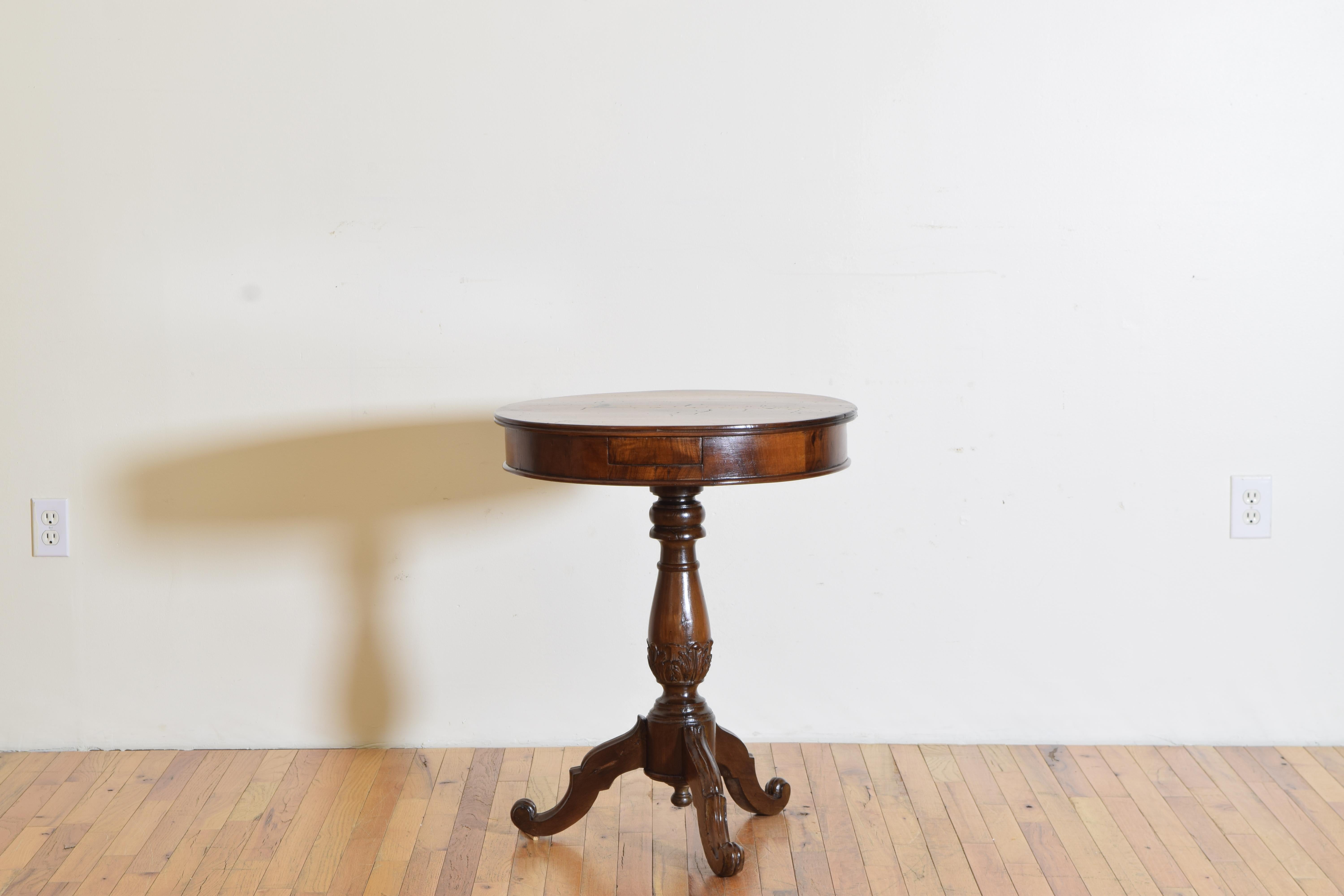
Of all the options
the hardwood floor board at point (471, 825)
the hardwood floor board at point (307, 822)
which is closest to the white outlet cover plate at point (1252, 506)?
the hardwood floor board at point (471, 825)

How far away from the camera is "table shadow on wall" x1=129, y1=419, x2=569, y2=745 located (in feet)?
7.00

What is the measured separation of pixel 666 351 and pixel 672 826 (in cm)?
86

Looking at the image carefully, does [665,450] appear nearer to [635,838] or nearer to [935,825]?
[635,838]

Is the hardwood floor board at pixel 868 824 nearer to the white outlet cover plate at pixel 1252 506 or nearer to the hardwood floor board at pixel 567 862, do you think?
the hardwood floor board at pixel 567 862

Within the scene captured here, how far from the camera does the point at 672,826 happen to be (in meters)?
1.82

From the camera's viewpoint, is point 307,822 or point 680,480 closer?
point 680,480

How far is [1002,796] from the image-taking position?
1.92 meters

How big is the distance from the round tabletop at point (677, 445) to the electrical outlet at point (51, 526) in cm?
110

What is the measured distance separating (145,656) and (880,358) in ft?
5.10

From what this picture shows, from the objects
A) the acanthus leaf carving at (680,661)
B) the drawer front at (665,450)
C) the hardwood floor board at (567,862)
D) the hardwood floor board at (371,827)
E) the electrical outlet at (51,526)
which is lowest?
the hardwood floor board at (567,862)

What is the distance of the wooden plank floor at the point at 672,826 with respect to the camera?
1634 mm

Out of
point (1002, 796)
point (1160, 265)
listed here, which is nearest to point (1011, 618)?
point (1002, 796)

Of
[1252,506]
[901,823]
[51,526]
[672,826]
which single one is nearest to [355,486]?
[51,526]

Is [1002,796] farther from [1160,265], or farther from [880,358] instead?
[1160,265]
